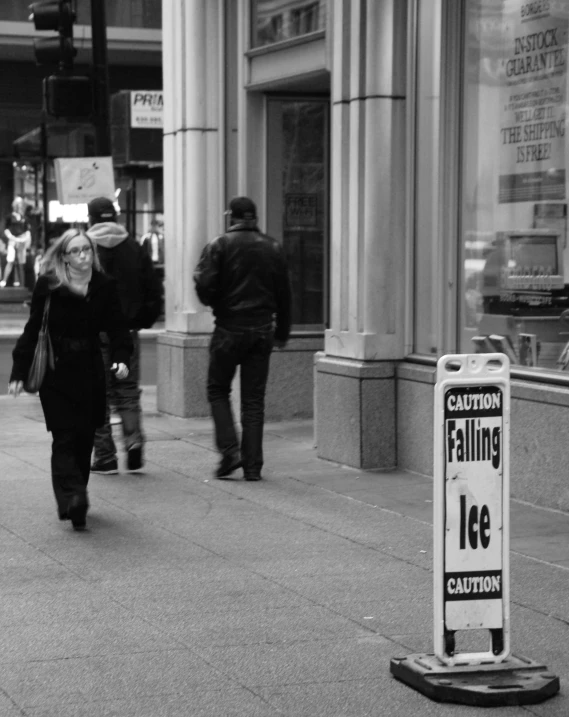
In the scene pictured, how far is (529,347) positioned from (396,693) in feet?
14.3

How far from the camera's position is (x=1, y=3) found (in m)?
31.1

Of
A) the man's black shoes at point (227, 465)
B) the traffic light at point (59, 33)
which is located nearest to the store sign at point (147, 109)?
the traffic light at point (59, 33)

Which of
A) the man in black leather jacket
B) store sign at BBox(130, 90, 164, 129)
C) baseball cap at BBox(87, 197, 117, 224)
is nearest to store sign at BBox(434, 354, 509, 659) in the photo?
the man in black leather jacket

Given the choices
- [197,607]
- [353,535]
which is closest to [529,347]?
[353,535]

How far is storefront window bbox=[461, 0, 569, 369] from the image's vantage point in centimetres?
862

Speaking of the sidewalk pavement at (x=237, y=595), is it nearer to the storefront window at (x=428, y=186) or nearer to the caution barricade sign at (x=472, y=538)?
the caution barricade sign at (x=472, y=538)

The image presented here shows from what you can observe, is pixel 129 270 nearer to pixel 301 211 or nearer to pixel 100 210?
pixel 100 210

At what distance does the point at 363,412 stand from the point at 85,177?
17.5ft

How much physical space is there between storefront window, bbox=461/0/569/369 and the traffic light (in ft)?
19.9

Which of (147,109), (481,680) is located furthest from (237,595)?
(147,109)

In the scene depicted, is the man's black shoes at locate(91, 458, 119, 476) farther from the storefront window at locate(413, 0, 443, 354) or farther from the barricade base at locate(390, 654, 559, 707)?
the barricade base at locate(390, 654, 559, 707)

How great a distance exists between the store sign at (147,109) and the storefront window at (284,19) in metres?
9.50

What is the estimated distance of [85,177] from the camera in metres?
13.9

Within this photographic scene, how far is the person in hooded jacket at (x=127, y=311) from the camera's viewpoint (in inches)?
377
